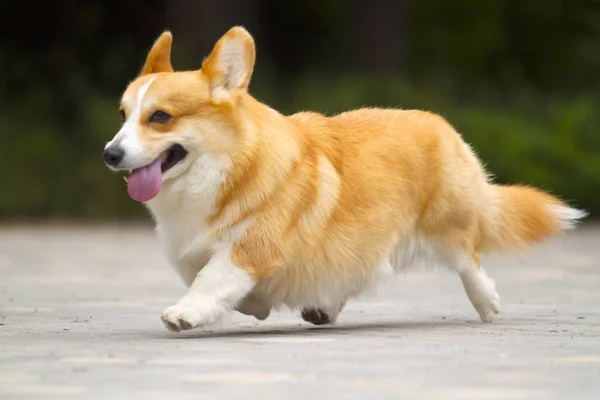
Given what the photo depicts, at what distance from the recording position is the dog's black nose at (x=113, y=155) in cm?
645

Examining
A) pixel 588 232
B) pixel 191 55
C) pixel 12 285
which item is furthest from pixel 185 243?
pixel 191 55

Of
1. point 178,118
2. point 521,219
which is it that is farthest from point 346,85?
point 178,118

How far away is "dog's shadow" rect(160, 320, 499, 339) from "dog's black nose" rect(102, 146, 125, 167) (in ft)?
2.68

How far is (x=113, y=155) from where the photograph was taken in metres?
6.46

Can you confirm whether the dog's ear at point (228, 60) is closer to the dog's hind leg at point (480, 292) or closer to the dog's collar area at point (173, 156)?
the dog's collar area at point (173, 156)

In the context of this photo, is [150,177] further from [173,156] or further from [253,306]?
[253,306]

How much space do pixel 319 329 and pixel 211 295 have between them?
812mm

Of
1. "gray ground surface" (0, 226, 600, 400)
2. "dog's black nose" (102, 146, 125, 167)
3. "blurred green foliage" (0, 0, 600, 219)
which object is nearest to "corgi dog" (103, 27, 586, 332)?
"dog's black nose" (102, 146, 125, 167)

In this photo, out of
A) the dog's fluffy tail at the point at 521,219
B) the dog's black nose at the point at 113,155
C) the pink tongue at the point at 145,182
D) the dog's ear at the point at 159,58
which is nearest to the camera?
the dog's black nose at the point at 113,155

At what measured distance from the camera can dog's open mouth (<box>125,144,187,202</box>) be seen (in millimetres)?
6570

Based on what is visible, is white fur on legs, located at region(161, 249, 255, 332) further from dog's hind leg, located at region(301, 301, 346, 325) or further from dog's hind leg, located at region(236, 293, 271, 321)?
dog's hind leg, located at region(301, 301, 346, 325)

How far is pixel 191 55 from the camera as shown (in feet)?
62.7

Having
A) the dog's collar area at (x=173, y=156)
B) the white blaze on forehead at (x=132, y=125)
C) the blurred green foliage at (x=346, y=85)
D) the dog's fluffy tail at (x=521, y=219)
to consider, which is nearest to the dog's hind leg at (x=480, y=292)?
the dog's fluffy tail at (x=521, y=219)

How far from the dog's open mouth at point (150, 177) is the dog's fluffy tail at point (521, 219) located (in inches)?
77.0
